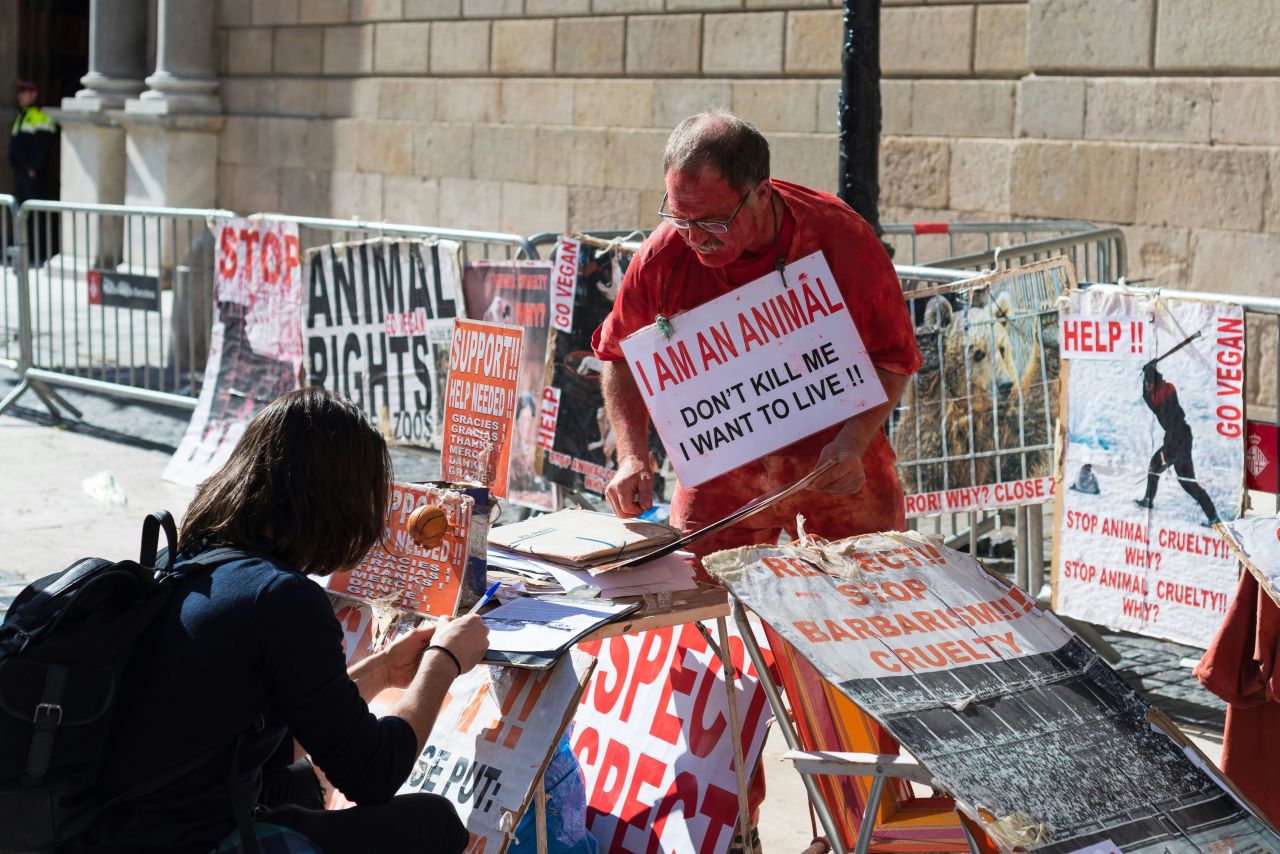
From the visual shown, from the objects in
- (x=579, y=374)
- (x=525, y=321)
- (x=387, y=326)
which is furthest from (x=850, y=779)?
(x=387, y=326)

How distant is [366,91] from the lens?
46.3 feet

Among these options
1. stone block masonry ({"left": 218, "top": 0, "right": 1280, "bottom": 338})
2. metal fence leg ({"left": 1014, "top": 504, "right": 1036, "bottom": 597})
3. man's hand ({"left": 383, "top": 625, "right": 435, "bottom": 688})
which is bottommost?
metal fence leg ({"left": 1014, "top": 504, "right": 1036, "bottom": 597})

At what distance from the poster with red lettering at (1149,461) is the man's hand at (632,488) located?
184 cm

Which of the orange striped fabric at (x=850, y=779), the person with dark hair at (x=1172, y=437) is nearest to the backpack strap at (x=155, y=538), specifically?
the orange striped fabric at (x=850, y=779)

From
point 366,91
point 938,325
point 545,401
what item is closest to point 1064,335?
point 938,325

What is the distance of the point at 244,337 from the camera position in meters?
8.23

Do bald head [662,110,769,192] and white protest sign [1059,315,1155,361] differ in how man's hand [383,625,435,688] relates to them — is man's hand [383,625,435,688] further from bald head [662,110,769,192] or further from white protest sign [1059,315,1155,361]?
white protest sign [1059,315,1155,361]

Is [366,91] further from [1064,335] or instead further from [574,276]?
[1064,335]

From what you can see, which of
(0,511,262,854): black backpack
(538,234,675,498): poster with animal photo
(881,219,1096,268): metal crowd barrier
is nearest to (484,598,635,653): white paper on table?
(0,511,262,854): black backpack

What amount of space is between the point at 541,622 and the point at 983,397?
2.72 meters

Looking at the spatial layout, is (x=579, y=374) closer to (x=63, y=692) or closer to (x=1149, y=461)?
(x=1149, y=461)

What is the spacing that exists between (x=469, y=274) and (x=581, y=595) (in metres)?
3.78

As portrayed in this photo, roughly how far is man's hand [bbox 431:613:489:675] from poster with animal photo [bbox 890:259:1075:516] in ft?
9.33

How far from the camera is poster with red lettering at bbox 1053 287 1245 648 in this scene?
4.75m
